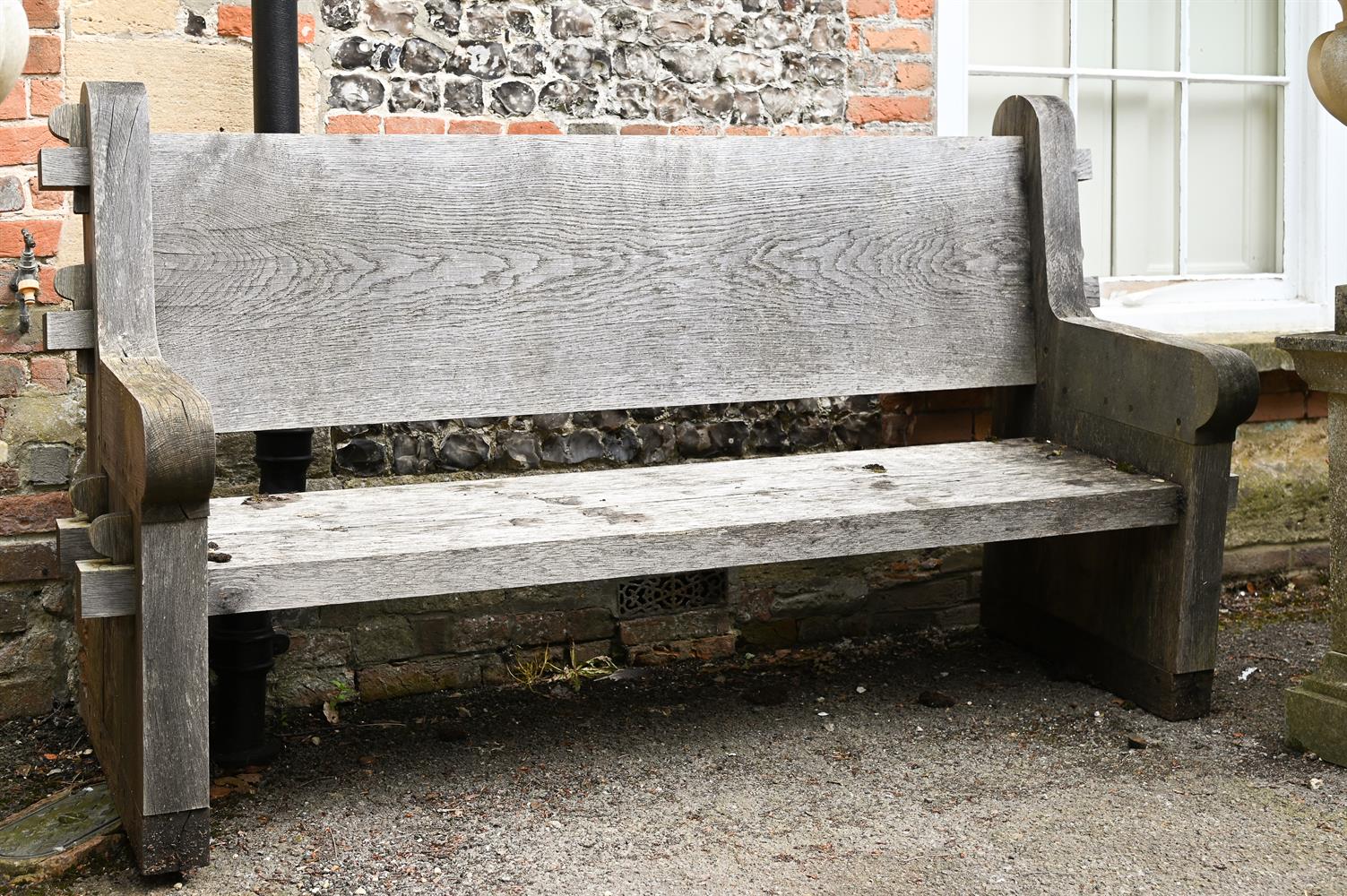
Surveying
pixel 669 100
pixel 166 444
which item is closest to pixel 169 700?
pixel 166 444

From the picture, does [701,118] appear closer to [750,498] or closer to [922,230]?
[922,230]

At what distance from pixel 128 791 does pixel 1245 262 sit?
3.36 meters

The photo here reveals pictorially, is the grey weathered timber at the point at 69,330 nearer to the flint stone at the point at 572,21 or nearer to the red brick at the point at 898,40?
the flint stone at the point at 572,21

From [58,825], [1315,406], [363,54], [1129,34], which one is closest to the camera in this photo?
[58,825]

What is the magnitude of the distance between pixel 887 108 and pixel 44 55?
1.94 m

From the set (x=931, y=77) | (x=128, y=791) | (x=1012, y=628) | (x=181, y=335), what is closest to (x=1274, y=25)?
(x=931, y=77)

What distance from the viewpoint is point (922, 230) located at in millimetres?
3141

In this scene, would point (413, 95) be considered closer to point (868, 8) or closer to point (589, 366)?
point (589, 366)

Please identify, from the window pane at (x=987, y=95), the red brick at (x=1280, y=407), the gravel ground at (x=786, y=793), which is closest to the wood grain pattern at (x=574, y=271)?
the window pane at (x=987, y=95)

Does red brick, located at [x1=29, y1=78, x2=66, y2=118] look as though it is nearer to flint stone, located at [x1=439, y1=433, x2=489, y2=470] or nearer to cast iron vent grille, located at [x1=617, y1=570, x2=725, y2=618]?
flint stone, located at [x1=439, y1=433, x2=489, y2=470]

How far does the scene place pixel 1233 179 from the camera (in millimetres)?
4074

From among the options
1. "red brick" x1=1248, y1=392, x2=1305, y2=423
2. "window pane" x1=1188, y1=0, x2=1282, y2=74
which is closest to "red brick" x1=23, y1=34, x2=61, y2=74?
"window pane" x1=1188, y1=0, x2=1282, y2=74

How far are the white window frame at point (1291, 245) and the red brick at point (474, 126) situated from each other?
1586 millimetres

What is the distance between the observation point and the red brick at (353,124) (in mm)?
3035
